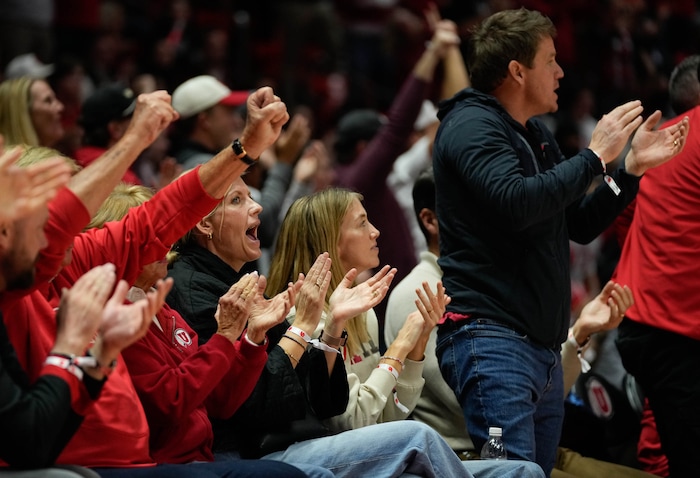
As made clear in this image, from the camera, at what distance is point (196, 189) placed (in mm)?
3068

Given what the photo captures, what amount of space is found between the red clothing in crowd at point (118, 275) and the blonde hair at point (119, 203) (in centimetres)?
23

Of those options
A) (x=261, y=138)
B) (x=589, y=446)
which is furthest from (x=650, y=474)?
(x=261, y=138)

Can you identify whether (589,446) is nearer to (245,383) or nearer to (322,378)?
(322,378)

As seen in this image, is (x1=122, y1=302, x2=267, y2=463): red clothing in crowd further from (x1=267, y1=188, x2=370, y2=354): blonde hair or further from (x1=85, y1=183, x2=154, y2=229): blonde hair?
(x1=267, y1=188, x2=370, y2=354): blonde hair

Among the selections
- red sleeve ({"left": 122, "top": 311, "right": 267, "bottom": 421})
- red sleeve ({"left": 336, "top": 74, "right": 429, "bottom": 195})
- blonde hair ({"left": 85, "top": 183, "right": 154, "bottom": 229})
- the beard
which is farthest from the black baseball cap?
the beard

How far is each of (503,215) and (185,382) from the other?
1.04 metres

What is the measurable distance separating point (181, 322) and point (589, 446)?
6.32 feet

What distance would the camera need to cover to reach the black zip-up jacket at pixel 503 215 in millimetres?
3174

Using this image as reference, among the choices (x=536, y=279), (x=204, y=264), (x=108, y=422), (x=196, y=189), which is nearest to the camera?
(x=108, y=422)

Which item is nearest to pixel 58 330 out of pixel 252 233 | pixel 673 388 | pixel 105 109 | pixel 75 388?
pixel 75 388

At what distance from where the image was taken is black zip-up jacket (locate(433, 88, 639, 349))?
3.17 meters

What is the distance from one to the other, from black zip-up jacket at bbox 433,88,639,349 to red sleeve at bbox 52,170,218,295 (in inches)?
30.8

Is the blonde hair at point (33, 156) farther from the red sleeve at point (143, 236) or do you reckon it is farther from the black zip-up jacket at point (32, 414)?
the black zip-up jacket at point (32, 414)

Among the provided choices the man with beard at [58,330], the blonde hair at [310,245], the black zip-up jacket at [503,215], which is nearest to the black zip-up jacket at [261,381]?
the blonde hair at [310,245]
